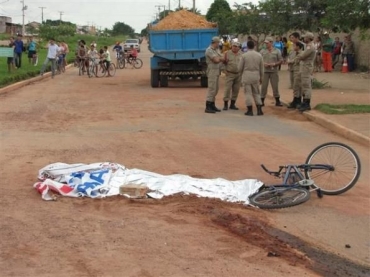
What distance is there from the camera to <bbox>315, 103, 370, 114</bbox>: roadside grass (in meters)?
14.5

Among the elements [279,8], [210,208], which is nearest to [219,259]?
[210,208]

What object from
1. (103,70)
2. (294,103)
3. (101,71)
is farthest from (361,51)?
(294,103)

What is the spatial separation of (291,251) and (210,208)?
1.40 metres

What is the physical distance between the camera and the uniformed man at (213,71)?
15.1m

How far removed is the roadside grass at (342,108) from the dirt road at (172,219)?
6.80ft

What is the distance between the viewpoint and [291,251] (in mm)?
5570

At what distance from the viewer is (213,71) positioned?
15.3m

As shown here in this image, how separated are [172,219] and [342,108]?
32.2 ft

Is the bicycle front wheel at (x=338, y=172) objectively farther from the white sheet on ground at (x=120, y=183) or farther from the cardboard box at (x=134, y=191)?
the cardboard box at (x=134, y=191)

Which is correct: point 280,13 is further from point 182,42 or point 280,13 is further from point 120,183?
point 120,183

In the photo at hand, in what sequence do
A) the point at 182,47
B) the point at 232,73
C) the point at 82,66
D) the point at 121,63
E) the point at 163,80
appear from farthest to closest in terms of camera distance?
the point at 121,63 < the point at 82,66 < the point at 163,80 < the point at 182,47 < the point at 232,73

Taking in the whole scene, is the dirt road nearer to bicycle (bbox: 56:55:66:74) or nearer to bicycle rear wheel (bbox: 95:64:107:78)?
bicycle rear wheel (bbox: 95:64:107:78)

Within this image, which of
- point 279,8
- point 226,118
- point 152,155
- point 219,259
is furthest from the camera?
point 279,8

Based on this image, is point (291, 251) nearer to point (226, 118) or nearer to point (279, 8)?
point (226, 118)
